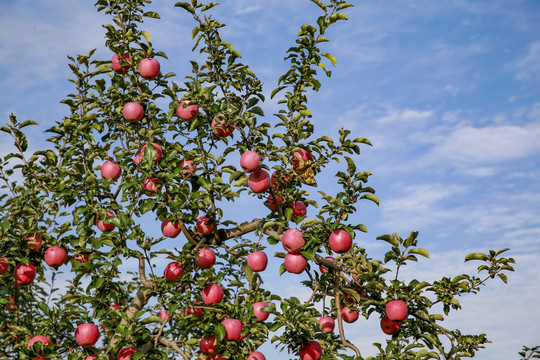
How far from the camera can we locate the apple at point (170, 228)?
236 inches

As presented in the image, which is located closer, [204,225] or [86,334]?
[86,334]

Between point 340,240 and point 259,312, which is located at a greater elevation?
point 340,240

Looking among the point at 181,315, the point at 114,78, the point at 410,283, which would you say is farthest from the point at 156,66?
the point at 410,283

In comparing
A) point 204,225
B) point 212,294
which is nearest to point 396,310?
point 212,294

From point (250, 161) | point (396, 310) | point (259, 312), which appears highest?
point (250, 161)

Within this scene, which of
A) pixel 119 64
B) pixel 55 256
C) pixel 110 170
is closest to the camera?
pixel 55 256

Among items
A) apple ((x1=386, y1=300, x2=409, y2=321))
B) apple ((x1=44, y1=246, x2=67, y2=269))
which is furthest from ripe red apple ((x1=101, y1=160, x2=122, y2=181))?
apple ((x1=386, y1=300, x2=409, y2=321))

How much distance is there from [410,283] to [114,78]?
4319 millimetres

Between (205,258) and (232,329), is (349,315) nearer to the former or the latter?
(232,329)

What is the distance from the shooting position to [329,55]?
5766 millimetres

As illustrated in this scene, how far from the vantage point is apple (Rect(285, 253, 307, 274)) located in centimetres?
535

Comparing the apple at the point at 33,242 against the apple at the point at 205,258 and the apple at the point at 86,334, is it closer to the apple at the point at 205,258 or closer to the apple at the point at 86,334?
the apple at the point at 86,334

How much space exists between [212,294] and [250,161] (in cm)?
149

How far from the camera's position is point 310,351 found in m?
5.23
